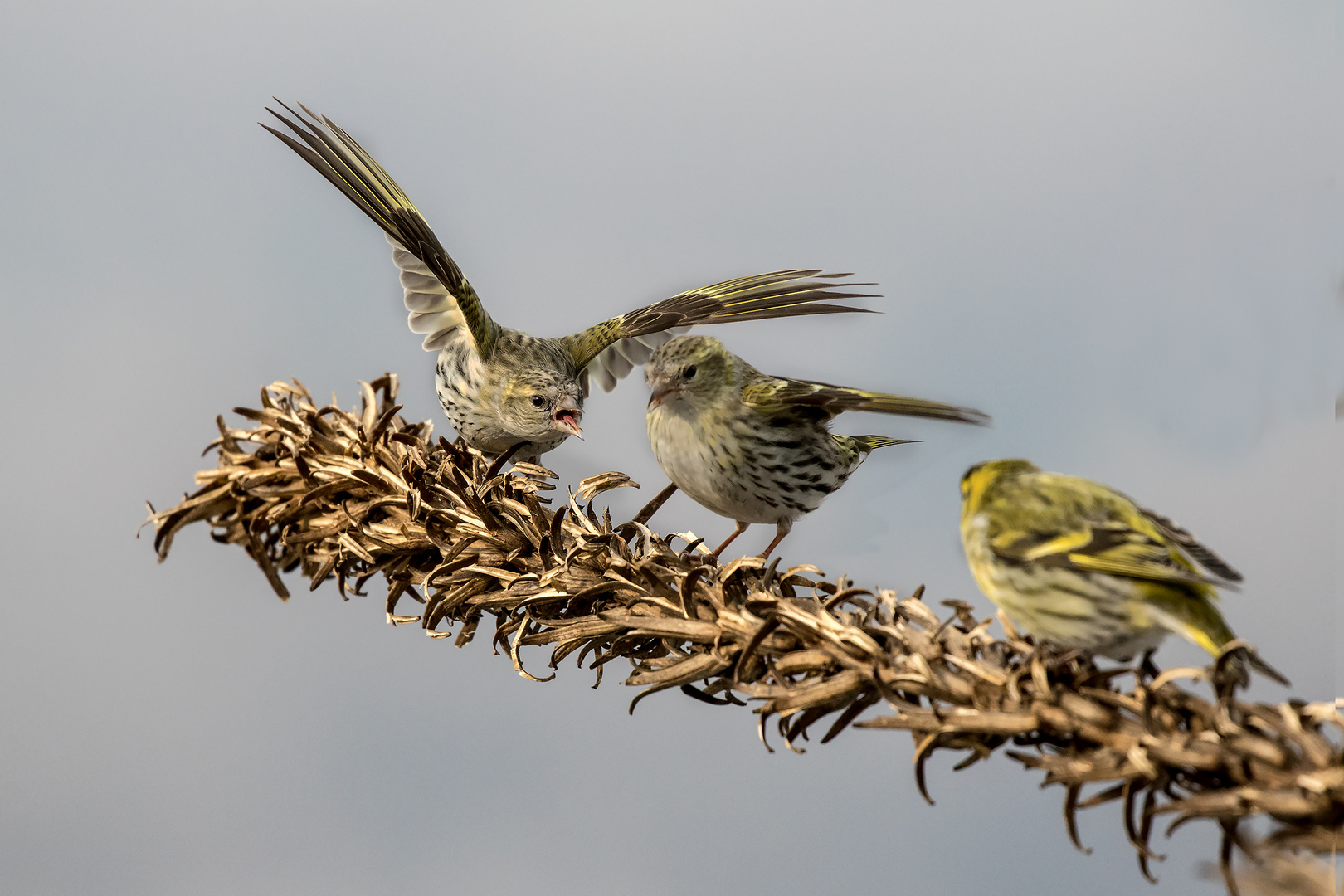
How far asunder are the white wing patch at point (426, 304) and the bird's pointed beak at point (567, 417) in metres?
0.60

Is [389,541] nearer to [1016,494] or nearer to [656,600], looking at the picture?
[656,600]

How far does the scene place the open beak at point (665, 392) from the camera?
2324mm

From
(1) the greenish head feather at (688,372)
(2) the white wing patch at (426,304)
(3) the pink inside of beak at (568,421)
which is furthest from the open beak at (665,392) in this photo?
(2) the white wing patch at (426,304)

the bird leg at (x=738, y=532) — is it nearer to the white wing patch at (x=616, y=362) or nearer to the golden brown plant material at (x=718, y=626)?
the golden brown plant material at (x=718, y=626)

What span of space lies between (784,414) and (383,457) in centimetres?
99

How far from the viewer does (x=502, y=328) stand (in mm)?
3309

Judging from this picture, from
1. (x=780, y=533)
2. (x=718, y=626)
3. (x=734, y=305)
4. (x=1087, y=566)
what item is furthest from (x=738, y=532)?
(x=1087, y=566)

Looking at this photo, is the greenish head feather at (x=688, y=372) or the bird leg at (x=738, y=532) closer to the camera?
the greenish head feather at (x=688, y=372)

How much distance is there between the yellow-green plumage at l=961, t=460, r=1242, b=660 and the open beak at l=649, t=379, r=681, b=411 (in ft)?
3.33

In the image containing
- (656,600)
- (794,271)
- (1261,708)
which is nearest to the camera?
(1261,708)

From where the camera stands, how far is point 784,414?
95.4 inches

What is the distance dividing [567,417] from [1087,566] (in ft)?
5.99

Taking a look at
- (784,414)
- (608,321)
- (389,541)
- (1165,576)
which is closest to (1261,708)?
(1165,576)

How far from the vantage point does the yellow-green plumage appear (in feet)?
3.99
